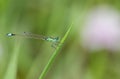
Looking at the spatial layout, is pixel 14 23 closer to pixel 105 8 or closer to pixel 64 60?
pixel 64 60

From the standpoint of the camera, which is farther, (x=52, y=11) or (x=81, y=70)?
(x=52, y=11)

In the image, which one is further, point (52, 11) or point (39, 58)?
point (52, 11)

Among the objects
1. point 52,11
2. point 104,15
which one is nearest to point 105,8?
point 104,15

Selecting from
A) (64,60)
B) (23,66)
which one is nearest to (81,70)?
(64,60)

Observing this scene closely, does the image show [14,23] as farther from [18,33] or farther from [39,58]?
[39,58]

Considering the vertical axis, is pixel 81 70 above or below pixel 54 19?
below

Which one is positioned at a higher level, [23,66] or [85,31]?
[85,31]
